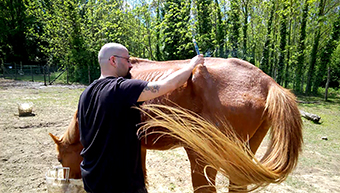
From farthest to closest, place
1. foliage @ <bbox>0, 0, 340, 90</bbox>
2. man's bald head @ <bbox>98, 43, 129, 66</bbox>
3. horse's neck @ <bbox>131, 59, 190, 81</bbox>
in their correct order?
foliage @ <bbox>0, 0, 340, 90</bbox> < horse's neck @ <bbox>131, 59, 190, 81</bbox> < man's bald head @ <bbox>98, 43, 129, 66</bbox>

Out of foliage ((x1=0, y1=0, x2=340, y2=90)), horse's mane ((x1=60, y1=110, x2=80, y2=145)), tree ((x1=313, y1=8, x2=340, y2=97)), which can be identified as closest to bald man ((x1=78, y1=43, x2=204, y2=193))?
horse's mane ((x1=60, y1=110, x2=80, y2=145))

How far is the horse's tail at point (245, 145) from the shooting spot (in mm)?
1508

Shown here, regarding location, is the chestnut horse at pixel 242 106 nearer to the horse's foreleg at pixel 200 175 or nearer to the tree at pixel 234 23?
the horse's foreleg at pixel 200 175

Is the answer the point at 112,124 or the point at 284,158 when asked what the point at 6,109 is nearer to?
the point at 112,124

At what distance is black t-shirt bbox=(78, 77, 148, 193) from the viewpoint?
1.50 m

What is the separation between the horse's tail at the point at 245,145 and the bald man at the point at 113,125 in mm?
158

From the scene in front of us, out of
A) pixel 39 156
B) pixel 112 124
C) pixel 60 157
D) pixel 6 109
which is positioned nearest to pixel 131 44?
pixel 6 109

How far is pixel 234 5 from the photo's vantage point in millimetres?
16891

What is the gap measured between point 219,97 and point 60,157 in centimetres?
207

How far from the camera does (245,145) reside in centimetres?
177

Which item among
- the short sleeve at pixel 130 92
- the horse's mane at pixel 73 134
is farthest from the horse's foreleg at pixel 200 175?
the horse's mane at pixel 73 134

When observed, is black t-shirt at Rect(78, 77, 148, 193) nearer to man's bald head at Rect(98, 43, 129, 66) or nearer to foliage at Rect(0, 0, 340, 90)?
man's bald head at Rect(98, 43, 129, 66)

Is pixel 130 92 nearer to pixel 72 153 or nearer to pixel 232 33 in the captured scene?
pixel 72 153

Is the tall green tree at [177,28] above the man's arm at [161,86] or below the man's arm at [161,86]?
above
